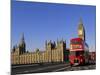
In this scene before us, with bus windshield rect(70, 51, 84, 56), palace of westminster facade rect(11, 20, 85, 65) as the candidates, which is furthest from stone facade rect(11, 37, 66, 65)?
bus windshield rect(70, 51, 84, 56)

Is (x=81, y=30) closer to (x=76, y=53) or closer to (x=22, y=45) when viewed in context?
(x=76, y=53)

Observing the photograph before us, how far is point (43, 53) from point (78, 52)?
17.5 inches

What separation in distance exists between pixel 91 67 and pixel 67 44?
423 millimetres

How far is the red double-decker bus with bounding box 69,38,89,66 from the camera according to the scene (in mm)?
2871

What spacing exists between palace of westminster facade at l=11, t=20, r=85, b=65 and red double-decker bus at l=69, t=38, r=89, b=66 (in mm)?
76

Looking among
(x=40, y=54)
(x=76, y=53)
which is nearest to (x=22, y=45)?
(x=40, y=54)

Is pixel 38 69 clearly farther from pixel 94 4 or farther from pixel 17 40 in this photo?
pixel 94 4

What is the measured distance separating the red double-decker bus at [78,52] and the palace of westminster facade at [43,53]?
76mm

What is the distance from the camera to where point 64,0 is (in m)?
2.82

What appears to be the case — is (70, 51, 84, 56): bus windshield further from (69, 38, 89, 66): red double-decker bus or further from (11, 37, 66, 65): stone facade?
(11, 37, 66, 65): stone facade

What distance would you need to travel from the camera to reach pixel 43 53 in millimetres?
2723

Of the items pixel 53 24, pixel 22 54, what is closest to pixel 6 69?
pixel 22 54

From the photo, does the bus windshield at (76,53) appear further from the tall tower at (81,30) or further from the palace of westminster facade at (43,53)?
the tall tower at (81,30)

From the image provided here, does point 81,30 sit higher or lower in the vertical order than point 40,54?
higher
